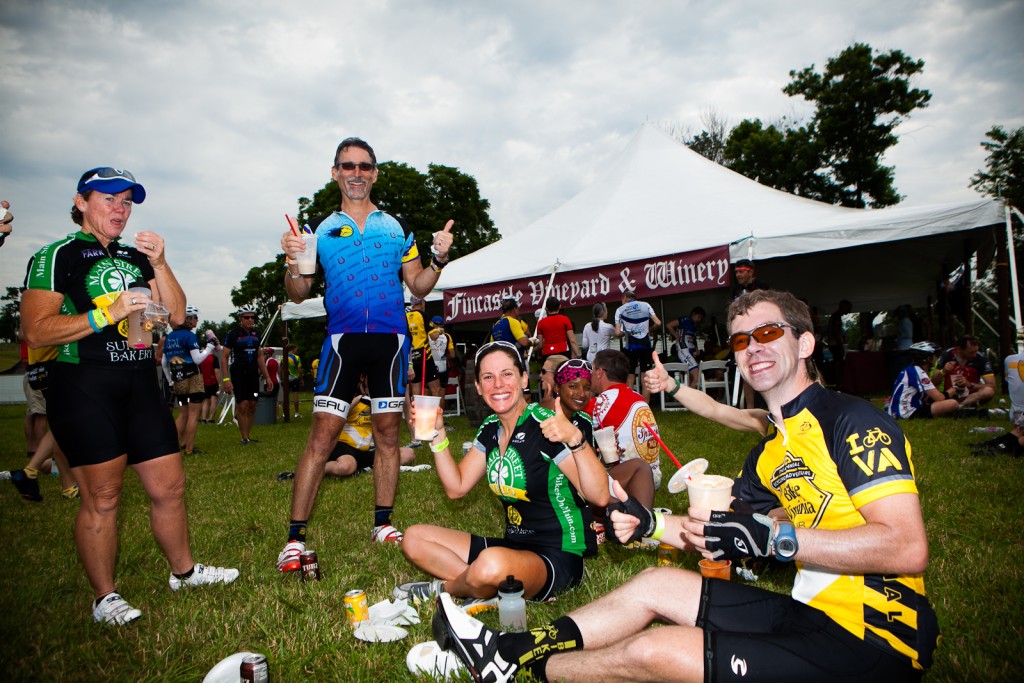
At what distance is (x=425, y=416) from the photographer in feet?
10.8

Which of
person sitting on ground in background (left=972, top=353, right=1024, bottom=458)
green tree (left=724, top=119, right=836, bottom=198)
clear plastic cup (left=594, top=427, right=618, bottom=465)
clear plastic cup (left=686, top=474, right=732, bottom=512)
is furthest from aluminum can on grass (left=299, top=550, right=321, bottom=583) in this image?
green tree (left=724, top=119, right=836, bottom=198)

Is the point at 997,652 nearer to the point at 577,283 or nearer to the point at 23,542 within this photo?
the point at 23,542

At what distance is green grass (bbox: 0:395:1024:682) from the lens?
2.72 meters

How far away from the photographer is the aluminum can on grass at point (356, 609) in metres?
3.04

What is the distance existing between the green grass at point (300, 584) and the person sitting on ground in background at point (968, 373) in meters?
4.20

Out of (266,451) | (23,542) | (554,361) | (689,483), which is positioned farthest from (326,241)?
(266,451)

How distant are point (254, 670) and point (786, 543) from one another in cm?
210

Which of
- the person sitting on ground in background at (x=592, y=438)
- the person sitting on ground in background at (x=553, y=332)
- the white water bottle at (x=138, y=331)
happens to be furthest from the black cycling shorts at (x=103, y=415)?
the person sitting on ground in background at (x=553, y=332)

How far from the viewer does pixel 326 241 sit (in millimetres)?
4387

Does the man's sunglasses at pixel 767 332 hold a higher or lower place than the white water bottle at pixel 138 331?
lower

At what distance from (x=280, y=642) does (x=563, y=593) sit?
1.46 metres

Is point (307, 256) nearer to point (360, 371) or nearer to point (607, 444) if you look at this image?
point (360, 371)

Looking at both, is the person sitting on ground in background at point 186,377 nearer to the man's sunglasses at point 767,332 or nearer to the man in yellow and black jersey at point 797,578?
the man in yellow and black jersey at point 797,578

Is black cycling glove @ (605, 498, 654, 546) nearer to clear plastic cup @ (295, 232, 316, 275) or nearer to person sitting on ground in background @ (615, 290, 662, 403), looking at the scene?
clear plastic cup @ (295, 232, 316, 275)
